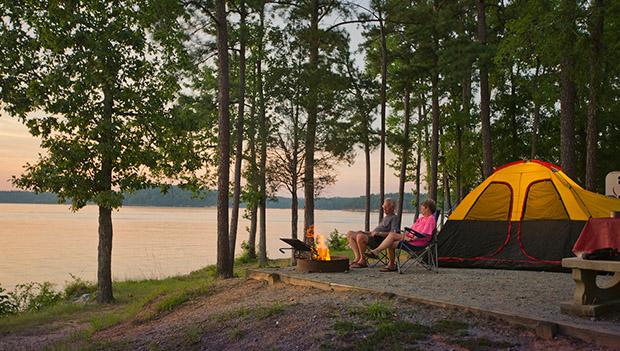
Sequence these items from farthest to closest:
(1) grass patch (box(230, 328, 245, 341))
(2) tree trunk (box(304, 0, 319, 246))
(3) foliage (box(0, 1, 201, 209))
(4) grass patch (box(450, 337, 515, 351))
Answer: (2) tree trunk (box(304, 0, 319, 246)) < (3) foliage (box(0, 1, 201, 209)) < (1) grass patch (box(230, 328, 245, 341)) < (4) grass patch (box(450, 337, 515, 351))

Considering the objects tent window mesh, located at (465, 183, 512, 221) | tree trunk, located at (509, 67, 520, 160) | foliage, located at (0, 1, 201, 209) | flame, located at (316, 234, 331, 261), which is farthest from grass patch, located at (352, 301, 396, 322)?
tree trunk, located at (509, 67, 520, 160)

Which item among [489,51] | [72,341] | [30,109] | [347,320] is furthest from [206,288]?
[489,51]

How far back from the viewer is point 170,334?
20.3ft

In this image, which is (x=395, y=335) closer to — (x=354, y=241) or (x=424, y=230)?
(x=424, y=230)

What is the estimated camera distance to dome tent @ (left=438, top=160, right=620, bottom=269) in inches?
354

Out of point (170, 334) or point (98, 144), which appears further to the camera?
point (98, 144)

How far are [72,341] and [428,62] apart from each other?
14.7 metres

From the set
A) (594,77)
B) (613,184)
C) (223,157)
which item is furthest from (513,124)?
(223,157)

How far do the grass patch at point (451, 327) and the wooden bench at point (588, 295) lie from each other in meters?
1.01

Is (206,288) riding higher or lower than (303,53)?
lower

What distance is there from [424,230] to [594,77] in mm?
5654

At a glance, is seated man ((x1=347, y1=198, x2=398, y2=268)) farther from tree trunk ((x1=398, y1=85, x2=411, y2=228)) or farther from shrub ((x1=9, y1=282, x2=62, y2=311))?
shrub ((x1=9, y1=282, x2=62, y2=311))

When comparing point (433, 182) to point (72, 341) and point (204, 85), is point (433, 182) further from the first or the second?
point (72, 341)

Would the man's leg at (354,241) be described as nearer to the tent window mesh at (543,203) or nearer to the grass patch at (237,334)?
the tent window mesh at (543,203)
